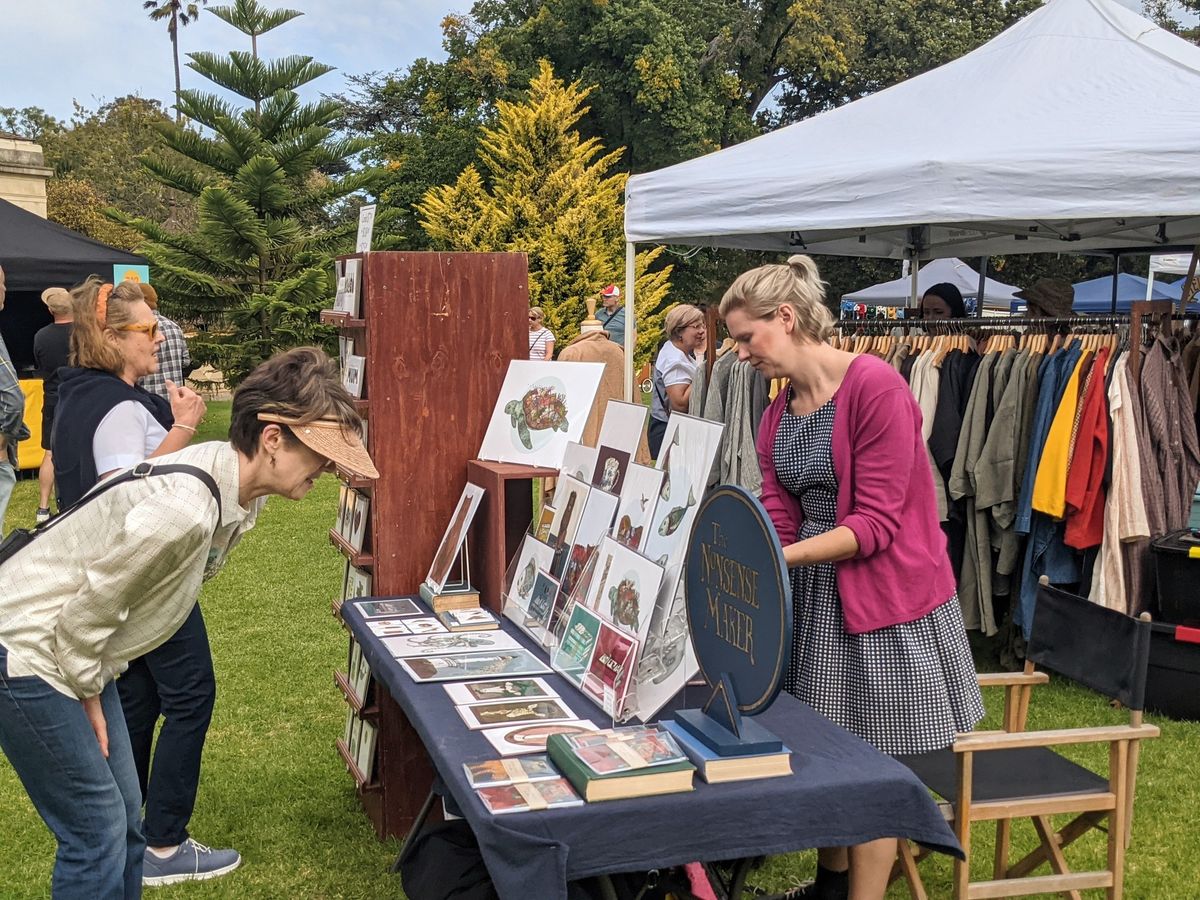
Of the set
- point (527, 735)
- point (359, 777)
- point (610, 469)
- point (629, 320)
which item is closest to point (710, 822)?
point (527, 735)

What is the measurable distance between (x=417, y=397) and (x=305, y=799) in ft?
4.96

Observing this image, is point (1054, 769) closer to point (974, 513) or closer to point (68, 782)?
point (68, 782)

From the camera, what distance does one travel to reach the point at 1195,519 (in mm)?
4664

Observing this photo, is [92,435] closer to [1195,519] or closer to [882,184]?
[882,184]

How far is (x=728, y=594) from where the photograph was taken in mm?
2043

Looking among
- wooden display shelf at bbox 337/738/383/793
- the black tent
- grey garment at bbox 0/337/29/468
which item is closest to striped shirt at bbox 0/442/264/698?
wooden display shelf at bbox 337/738/383/793

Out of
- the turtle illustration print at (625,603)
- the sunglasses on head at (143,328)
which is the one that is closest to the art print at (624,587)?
the turtle illustration print at (625,603)

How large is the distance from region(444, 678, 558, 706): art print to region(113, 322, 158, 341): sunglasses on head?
1.38 meters

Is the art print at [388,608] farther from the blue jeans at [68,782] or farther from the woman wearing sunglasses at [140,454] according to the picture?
the blue jeans at [68,782]

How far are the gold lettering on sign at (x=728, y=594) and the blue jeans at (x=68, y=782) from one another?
1.22m

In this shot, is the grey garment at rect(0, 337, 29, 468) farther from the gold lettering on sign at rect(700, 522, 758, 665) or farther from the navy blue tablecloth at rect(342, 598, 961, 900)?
the gold lettering on sign at rect(700, 522, 758, 665)

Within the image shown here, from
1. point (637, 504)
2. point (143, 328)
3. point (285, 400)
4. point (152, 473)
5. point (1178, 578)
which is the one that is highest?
point (143, 328)

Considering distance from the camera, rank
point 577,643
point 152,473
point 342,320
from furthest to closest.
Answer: point 342,320, point 577,643, point 152,473

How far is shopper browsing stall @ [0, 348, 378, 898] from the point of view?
1969mm
